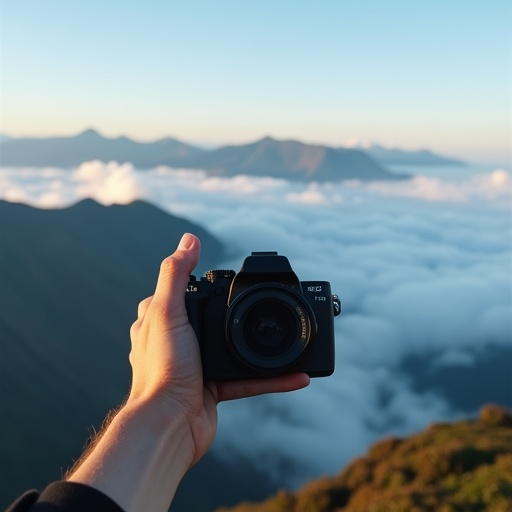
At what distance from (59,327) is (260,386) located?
220 ft

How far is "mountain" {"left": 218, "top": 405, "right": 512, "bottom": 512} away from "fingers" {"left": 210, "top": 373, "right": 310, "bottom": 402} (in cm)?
583

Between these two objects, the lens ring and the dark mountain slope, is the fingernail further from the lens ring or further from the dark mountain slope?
the dark mountain slope

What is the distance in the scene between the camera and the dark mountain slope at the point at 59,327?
48375 mm

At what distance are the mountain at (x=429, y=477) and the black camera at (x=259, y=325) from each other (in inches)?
230

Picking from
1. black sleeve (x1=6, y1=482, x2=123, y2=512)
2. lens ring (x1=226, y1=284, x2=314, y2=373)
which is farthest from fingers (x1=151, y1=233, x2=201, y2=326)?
black sleeve (x1=6, y1=482, x2=123, y2=512)

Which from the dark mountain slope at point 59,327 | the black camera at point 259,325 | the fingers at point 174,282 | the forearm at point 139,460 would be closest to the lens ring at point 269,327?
the black camera at point 259,325

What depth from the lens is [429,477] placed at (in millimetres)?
11531

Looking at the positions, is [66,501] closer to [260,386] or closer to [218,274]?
[260,386]

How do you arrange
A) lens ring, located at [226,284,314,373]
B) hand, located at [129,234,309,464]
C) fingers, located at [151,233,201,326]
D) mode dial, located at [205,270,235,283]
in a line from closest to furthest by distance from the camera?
1. hand, located at [129,234,309,464]
2. fingers, located at [151,233,201,326]
3. lens ring, located at [226,284,314,373]
4. mode dial, located at [205,270,235,283]

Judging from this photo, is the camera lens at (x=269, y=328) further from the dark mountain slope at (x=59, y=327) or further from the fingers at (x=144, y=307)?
the dark mountain slope at (x=59, y=327)

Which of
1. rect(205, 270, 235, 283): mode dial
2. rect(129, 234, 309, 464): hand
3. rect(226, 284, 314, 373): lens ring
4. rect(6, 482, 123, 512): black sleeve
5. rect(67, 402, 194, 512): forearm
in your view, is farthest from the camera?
rect(205, 270, 235, 283): mode dial

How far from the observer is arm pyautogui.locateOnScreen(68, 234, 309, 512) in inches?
87.7

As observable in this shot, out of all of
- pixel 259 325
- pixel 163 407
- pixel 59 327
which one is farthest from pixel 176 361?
pixel 59 327

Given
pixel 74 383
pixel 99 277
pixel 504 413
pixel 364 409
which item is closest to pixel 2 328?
pixel 74 383
